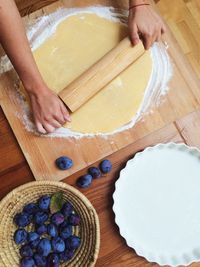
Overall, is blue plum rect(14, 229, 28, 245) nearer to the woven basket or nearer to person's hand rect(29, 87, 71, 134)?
the woven basket

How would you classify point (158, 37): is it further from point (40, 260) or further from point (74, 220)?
point (40, 260)

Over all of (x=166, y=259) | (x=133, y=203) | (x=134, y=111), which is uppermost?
(x=134, y=111)

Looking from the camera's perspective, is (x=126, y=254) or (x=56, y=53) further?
(x=56, y=53)

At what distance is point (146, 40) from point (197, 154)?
0.31 metres

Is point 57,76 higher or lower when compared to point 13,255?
higher

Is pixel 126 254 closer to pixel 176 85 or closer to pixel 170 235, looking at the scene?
pixel 170 235

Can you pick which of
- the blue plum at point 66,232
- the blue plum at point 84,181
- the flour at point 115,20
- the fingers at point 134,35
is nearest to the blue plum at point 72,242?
the blue plum at point 66,232

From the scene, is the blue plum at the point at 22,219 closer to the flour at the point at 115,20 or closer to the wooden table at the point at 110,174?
the wooden table at the point at 110,174

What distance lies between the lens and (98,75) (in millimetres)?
1004

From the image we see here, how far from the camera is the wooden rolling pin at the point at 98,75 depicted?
100 cm

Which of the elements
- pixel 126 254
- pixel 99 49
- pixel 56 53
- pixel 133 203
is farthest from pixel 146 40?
pixel 126 254

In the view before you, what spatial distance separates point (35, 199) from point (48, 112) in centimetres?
21

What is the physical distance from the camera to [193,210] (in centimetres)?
98

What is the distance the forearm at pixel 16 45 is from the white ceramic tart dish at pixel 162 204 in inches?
12.0
